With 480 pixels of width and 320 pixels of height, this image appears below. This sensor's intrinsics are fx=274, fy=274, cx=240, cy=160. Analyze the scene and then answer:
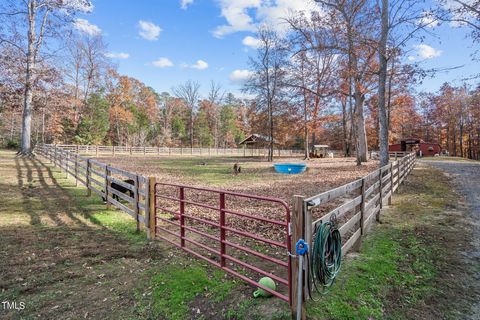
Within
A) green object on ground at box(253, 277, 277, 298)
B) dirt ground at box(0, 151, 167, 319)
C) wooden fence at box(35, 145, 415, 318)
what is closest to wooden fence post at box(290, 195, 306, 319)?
wooden fence at box(35, 145, 415, 318)

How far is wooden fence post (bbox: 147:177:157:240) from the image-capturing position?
5059mm

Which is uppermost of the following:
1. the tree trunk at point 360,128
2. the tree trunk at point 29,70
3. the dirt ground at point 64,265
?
the tree trunk at point 29,70

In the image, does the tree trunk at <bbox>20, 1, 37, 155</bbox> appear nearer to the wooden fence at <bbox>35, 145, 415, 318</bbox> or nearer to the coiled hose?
the wooden fence at <bbox>35, 145, 415, 318</bbox>

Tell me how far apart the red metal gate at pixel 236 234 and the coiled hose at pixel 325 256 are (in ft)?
0.88

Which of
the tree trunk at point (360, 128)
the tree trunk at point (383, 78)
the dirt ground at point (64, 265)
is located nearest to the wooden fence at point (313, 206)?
the dirt ground at point (64, 265)

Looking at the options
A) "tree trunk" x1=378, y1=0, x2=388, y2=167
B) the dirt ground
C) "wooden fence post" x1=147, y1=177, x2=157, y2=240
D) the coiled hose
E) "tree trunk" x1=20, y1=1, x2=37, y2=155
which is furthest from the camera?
"tree trunk" x1=20, y1=1, x2=37, y2=155

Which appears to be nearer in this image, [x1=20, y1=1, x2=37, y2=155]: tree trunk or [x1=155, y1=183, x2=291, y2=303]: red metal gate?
[x1=155, y1=183, x2=291, y2=303]: red metal gate

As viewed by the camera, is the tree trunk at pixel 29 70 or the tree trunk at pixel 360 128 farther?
the tree trunk at pixel 360 128

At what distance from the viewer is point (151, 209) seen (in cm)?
507

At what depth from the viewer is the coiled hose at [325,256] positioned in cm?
277

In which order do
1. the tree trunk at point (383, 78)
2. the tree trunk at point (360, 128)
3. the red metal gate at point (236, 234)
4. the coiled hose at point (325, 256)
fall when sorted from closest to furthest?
the coiled hose at point (325, 256) < the red metal gate at point (236, 234) < the tree trunk at point (383, 78) < the tree trunk at point (360, 128)

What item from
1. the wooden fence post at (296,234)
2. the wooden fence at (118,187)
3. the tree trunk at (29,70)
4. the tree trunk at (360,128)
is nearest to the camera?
the wooden fence post at (296,234)

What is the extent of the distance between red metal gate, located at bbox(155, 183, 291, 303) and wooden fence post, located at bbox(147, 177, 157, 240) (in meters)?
0.10

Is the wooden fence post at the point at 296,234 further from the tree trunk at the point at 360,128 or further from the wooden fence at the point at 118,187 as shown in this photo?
the tree trunk at the point at 360,128
